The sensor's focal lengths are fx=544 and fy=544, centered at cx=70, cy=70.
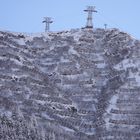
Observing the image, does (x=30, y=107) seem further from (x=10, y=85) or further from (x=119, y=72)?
(x=119, y=72)

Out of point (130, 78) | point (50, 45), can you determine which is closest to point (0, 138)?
point (130, 78)

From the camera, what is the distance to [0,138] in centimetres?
3994

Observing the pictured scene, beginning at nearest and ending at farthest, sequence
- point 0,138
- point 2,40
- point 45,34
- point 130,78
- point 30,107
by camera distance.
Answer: point 0,138 → point 30,107 → point 130,78 → point 2,40 → point 45,34

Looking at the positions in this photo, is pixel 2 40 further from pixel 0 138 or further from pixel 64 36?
pixel 0 138

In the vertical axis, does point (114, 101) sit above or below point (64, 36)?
below

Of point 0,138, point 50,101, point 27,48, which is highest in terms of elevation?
point 27,48

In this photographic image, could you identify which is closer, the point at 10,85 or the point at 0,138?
the point at 0,138

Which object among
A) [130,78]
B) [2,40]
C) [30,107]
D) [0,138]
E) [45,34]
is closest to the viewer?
[0,138]

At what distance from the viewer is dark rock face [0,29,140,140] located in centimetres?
4434

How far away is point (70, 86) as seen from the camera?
50.9 metres

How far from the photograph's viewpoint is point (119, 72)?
167 ft

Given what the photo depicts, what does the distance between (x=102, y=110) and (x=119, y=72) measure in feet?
16.6

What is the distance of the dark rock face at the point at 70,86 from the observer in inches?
1746

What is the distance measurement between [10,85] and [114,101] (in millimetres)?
9231
